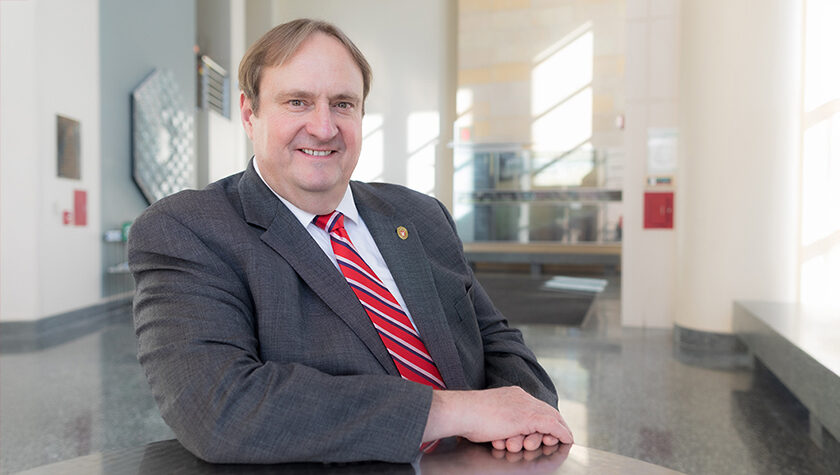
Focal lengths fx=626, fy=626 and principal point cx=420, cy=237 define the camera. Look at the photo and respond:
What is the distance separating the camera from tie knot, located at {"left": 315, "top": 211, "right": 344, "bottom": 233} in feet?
4.70

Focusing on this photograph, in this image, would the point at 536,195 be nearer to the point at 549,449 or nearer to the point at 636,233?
the point at 636,233

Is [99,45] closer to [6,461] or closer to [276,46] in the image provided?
[6,461]

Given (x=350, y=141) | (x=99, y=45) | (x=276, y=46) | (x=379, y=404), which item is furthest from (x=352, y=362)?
(x=99, y=45)

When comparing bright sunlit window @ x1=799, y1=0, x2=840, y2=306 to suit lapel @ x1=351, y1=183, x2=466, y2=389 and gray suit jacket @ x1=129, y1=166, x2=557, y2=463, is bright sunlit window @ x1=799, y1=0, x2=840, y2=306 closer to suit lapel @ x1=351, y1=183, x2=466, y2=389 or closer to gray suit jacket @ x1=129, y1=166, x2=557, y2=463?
gray suit jacket @ x1=129, y1=166, x2=557, y2=463

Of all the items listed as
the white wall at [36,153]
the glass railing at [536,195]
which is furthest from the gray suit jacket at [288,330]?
the glass railing at [536,195]

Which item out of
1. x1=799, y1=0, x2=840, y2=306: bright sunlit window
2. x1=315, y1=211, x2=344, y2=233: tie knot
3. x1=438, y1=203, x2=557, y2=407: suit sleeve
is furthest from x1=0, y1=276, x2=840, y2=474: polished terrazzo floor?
x1=315, y1=211, x2=344, y2=233: tie knot

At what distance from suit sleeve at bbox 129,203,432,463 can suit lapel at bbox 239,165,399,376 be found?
0.13 metres

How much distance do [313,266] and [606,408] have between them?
261 centimetres

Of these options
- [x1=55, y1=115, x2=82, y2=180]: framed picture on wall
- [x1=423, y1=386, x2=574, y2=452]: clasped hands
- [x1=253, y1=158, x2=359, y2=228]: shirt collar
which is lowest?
[x1=423, y1=386, x2=574, y2=452]: clasped hands

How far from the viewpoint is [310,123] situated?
4.37ft

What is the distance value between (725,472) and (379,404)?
2.16 meters

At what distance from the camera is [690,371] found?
4234mm

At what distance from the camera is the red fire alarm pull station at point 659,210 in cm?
577

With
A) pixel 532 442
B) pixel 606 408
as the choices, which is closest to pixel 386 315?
pixel 532 442
